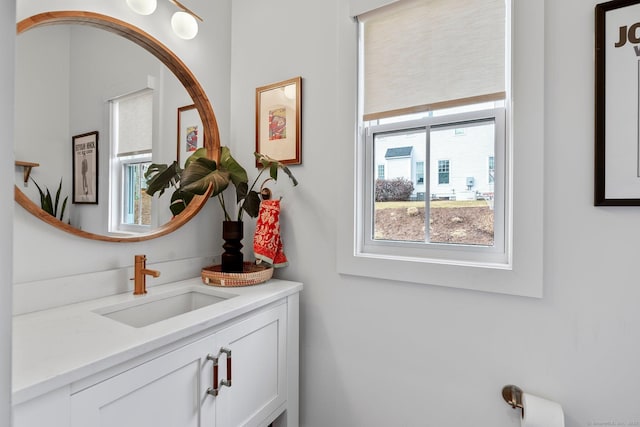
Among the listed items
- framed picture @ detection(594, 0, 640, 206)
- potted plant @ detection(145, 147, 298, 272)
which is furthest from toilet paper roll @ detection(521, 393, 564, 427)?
potted plant @ detection(145, 147, 298, 272)

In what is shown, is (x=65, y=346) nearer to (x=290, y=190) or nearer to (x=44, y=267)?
(x=44, y=267)

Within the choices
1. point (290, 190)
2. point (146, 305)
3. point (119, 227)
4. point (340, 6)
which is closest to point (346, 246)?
point (290, 190)

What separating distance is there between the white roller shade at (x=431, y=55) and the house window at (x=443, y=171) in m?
0.23

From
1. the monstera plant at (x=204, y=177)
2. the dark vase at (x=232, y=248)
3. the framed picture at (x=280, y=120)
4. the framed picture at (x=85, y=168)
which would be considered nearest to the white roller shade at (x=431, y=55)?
the framed picture at (x=280, y=120)

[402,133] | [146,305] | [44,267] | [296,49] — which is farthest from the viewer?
[296,49]

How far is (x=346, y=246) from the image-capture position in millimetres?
1439

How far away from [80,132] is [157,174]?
0.33 meters

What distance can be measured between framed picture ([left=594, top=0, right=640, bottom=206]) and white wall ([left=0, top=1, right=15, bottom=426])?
1.35 meters

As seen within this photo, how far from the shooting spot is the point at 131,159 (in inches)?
53.8

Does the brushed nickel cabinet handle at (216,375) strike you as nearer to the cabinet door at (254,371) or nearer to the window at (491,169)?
the cabinet door at (254,371)

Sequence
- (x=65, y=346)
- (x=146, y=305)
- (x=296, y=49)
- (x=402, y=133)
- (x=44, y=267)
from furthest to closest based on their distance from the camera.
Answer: (x=296, y=49)
(x=402, y=133)
(x=146, y=305)
(x=44, y=267)
(x=65, y=346)

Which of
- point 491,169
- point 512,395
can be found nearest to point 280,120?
point 491,169

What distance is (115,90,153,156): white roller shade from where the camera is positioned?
1329mm

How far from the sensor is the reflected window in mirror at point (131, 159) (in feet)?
4.31
